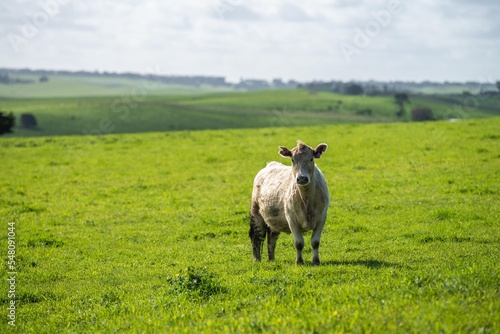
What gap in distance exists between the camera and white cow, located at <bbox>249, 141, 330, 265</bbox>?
12.4 m

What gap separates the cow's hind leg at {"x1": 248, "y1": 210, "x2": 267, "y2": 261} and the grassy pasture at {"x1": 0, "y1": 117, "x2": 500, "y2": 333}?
548mm

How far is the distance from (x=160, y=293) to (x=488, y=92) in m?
116

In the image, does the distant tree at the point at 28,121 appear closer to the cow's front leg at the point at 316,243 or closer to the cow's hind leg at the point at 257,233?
the cow's hind leg at the point at 257,233

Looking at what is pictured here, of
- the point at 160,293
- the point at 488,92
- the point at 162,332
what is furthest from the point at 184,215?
the point at 488,92

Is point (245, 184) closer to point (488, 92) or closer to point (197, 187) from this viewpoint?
point (197, 187)

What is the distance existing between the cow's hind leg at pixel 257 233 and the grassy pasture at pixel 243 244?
55cm

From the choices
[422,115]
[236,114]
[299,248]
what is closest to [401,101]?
[422,115]

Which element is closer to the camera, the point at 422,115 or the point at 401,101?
the point at 422,115

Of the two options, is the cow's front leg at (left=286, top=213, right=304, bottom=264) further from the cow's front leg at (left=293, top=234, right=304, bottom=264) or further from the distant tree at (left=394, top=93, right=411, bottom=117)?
the distant tree at (left=394, top=93, right=411, bottom=117)

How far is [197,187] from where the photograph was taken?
25.2 m

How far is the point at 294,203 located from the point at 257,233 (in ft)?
6.24

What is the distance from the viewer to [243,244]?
16.2m

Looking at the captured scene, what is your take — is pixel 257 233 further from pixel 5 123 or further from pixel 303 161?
pixel 5 123

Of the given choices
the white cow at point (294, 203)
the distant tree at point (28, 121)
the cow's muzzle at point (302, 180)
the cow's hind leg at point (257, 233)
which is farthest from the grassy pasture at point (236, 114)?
the cow's muzzle at point (302, 180)
